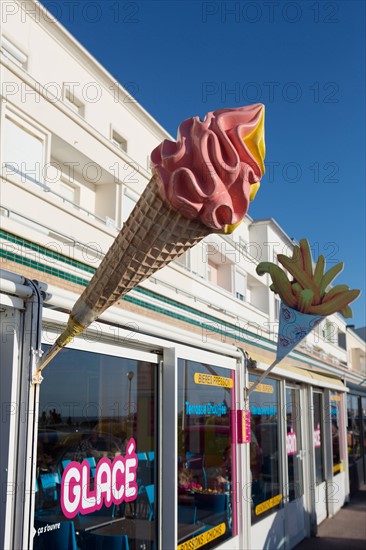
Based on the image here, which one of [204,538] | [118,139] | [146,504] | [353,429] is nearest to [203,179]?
[146,504]

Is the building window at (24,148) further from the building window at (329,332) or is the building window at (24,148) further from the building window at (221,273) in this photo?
the building window at (329,332)

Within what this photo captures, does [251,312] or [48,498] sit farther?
[251,312]

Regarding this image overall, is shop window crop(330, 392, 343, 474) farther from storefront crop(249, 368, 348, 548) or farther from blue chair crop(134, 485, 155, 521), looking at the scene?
blue chair crop(134, 485, 155, 521)

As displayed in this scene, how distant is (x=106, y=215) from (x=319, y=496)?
32.6ft

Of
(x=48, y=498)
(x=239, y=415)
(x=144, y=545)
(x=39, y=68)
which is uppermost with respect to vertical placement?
(x=39, y=68)

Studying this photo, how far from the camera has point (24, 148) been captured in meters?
13.3

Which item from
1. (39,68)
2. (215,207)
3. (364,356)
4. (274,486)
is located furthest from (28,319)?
(364,356)

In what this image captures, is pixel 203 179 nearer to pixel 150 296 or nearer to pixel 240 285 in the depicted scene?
pixel 150 296

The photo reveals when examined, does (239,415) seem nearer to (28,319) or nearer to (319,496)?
(28,319)

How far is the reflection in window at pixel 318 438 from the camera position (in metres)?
10.7

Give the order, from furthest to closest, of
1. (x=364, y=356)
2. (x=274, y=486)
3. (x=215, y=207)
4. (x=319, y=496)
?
(x=364, y=356)
(x=319, y=496)
(x=274, y=486)
(x=215, y=207)

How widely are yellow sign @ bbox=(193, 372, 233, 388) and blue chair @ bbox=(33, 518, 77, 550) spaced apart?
6.73 feet

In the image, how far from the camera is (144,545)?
15.1 feet

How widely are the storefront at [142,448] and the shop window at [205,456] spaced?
0.04ft
